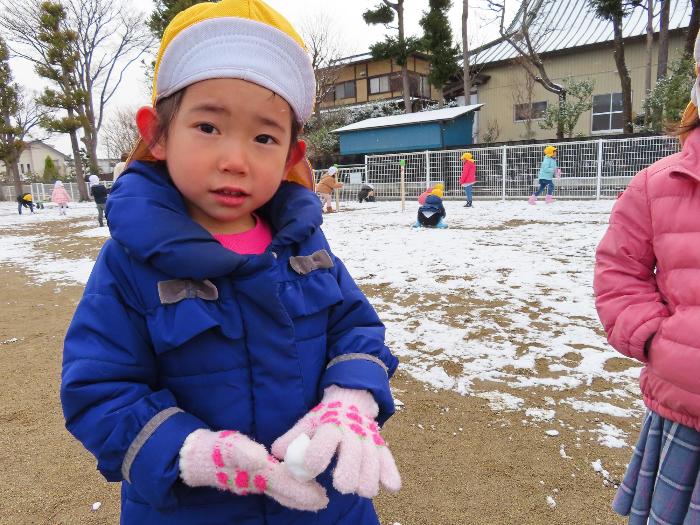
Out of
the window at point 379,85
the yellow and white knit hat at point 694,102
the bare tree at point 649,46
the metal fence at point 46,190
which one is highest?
the window at point 379,85

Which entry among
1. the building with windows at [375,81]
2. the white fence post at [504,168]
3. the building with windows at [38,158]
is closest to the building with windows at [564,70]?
the building with windows at [375,81]

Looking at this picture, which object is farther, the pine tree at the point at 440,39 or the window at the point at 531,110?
the pine tree at the point at 440,39

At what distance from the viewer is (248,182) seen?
1.02m

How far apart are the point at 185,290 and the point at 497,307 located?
3826 millimetres

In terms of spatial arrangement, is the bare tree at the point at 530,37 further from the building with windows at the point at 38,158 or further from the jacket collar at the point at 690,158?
the building with windows at the point at 38,158

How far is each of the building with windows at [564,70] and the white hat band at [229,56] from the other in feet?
65.6

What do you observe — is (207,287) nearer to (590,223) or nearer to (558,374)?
Answer: (558,374)

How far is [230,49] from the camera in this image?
985 mm

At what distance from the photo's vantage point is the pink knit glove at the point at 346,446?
→ 85 cm

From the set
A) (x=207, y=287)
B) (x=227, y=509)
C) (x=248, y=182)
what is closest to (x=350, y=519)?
(x=227, y=509)

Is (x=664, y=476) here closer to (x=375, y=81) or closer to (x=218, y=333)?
(x=218, y=333)

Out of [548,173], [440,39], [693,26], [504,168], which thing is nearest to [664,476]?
[548,173]

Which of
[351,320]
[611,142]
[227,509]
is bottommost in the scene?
[227,509]

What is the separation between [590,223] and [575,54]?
45.7ft
